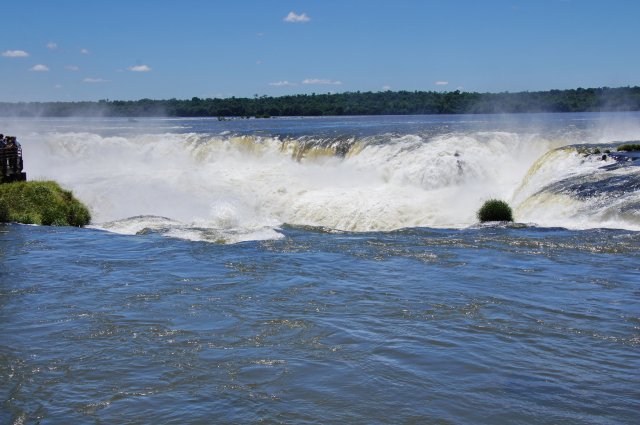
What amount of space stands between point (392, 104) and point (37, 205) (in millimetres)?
114186

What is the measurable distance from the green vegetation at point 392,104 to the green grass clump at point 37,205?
10019cm

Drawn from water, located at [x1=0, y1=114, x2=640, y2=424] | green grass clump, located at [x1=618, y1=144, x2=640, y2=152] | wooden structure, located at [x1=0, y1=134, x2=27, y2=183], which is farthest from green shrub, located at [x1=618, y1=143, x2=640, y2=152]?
wooden structure, located at [x1=0, y1=134, x2=27, y2=183]

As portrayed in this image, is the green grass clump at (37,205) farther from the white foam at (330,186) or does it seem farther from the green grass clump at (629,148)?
the green grass clump at (629,148)

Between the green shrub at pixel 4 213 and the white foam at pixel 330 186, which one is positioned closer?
the green shrub at pixel 4 213

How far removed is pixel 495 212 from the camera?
66.6ft

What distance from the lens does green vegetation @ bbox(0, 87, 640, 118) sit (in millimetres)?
110969

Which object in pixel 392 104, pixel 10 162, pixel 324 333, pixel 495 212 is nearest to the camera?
pixel 324 333

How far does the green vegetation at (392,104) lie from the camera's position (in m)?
111

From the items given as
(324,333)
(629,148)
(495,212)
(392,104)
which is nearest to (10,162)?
(495,212)

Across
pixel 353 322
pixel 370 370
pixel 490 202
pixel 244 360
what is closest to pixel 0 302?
pixel 244 360

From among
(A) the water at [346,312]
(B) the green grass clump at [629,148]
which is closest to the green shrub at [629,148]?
(B) the green grass clump at [629,148]

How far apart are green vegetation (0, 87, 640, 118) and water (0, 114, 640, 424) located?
93948 mm

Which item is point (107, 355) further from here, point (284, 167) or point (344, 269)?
point (284, 167)

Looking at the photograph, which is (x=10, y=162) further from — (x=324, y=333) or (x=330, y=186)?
(x=324, y=333)
